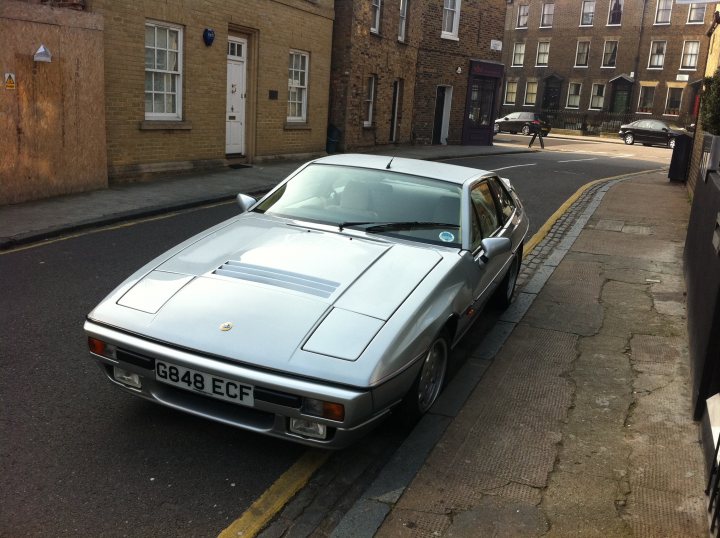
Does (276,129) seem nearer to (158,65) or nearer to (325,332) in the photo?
(158,65)

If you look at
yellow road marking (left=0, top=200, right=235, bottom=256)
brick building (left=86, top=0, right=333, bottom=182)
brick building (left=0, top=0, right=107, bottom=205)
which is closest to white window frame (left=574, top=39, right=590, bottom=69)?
brick building (left=86, top=0, right=333, bottom=182)

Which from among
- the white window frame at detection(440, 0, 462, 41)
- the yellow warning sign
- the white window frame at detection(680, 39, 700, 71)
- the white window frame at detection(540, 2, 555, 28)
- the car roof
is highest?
the white window frame at detection(540, 2, 555, 28)

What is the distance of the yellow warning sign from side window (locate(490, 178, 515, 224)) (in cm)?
767

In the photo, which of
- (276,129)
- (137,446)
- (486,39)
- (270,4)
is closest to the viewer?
(137,446)

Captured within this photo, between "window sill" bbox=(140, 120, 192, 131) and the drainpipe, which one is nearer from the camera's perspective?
"window sill" bbox=(140, 120, 192, 131)

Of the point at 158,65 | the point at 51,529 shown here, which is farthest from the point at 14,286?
the point at 158,65

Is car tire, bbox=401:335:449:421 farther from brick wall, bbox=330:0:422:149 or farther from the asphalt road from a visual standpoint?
brick wall, bbox=330:0:422:149

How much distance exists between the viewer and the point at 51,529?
10.3ft

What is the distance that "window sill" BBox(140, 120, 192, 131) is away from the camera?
1346cm

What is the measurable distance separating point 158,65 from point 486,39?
18.7 metres

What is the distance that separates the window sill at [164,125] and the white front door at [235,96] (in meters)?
1.70

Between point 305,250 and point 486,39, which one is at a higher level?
point 486,39

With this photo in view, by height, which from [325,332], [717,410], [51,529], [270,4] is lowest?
[51,529]

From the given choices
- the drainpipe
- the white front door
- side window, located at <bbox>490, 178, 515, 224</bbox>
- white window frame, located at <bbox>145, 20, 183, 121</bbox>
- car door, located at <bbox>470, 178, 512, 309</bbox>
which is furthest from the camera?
the drainpipe
